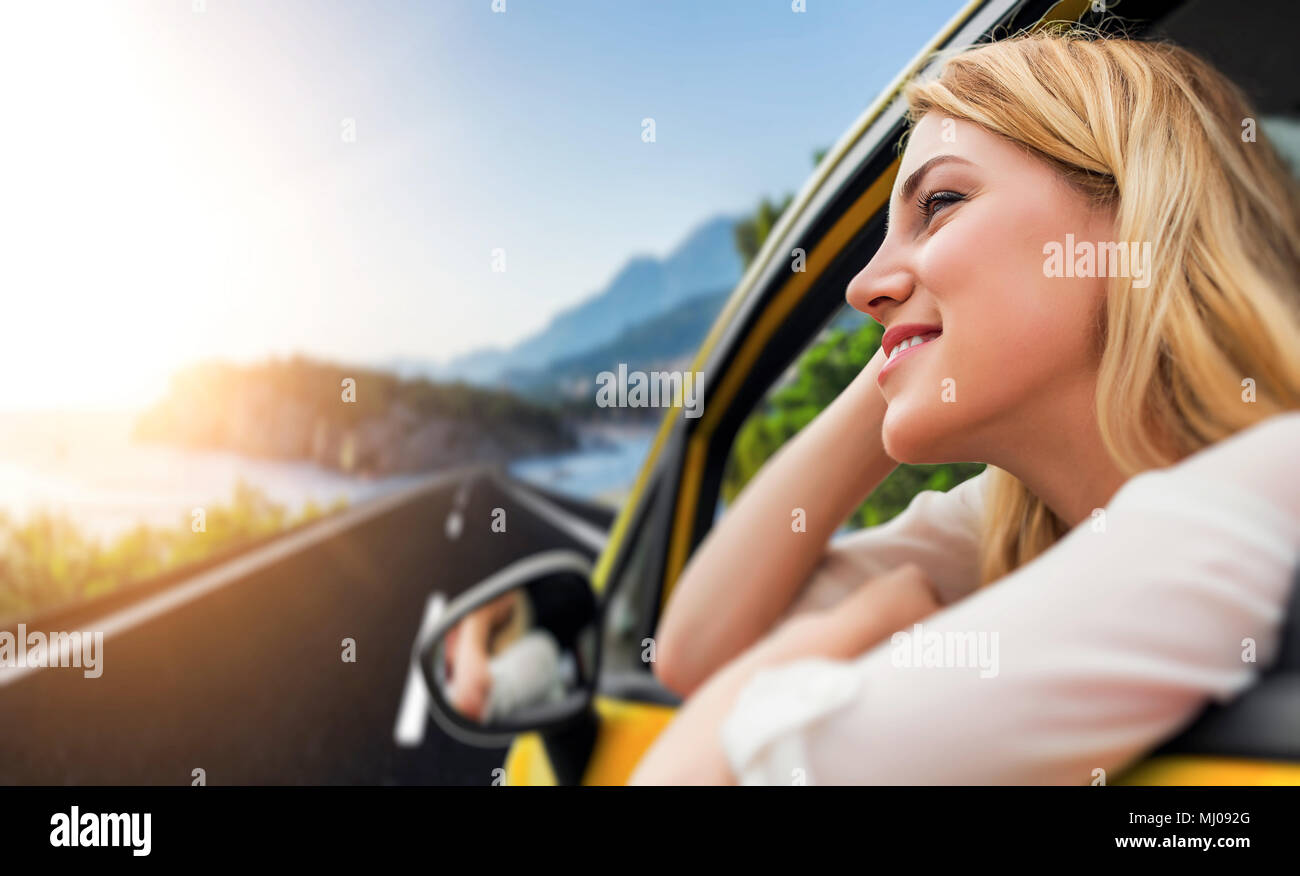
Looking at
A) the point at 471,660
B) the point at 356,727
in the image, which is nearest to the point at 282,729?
the point at 356,727

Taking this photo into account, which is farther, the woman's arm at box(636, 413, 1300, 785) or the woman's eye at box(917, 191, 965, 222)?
the woman's eye at box(917, 191, 965, 222)

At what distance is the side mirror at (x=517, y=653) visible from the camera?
1.50 metres

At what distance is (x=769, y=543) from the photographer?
1.15 m

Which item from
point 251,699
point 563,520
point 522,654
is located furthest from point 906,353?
point 563,520

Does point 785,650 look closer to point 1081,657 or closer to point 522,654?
point 1081,657

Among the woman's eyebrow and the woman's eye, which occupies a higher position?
the woman's eyebrow

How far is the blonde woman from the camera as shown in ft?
1.86

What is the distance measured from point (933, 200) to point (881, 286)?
0.09 metres

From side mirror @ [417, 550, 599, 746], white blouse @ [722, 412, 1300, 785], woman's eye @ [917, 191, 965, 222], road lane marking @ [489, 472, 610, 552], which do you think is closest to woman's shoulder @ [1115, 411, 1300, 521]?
white blouse @ [722, 412, 1300, 785]

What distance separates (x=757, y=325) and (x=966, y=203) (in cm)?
59

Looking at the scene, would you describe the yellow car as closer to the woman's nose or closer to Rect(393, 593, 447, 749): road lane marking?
the woman's nose

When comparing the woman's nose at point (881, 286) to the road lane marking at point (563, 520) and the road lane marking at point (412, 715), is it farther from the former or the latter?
the road lane marking at point (563, 520)

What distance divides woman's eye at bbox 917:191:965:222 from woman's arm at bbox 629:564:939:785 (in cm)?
42

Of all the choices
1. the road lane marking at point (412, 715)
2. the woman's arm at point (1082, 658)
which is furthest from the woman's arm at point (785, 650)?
the road lane marking at point (412, 715)
